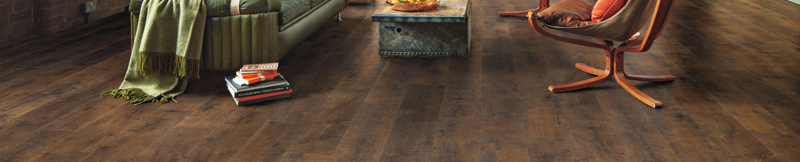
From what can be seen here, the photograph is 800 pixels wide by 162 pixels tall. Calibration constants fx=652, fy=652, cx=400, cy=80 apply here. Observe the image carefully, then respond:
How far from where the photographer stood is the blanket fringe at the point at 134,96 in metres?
2.80

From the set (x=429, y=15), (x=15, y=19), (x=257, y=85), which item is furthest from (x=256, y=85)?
(x=15, y=19)

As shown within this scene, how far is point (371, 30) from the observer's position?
4711mm

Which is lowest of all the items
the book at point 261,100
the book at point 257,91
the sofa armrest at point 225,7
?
the book at point 261,100

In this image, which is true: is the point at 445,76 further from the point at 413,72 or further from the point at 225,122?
the point at 225,122

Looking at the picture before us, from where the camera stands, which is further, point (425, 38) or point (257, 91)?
point (425, 38)

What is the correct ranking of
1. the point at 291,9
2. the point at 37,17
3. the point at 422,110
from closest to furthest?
the point at 422,110 → the point at 291,9 → the point at 37,17

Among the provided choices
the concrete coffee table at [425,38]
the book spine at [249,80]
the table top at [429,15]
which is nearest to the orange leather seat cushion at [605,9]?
the table top at [429,15]

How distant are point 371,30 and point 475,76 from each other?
62.0 inches

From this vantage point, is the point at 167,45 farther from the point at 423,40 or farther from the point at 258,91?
the point at 423,40

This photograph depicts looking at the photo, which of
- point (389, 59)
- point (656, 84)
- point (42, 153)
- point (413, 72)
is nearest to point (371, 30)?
point (389, 59)

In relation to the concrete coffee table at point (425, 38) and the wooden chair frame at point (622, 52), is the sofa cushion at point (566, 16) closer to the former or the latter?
the wooden chair frame at point (622, 52)

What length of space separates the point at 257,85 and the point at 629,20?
1.59 meters

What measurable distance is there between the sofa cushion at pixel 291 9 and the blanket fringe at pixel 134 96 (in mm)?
799

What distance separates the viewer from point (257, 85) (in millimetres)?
2799
